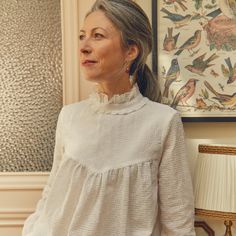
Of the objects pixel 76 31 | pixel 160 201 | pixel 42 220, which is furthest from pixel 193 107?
pixel 42 220

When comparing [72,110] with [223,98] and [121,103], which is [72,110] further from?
[223,98]

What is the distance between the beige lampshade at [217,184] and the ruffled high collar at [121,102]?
0.96 feet

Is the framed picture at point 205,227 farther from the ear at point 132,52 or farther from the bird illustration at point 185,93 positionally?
the ear at point 132,52

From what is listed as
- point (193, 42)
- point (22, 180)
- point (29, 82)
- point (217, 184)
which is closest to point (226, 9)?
point (193, 42)

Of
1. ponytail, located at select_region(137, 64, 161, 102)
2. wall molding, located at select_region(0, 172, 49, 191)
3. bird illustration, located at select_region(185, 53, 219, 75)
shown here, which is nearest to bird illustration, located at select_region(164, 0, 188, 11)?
bird illustration, located at select_region(185, 53, 219, 75)

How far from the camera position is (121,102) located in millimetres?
1241

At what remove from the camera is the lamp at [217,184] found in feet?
4.15

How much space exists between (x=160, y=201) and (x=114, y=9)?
61 centimetres

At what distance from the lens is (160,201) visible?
123cm

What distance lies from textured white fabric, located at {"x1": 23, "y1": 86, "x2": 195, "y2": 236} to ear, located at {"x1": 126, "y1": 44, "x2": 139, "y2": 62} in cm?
11

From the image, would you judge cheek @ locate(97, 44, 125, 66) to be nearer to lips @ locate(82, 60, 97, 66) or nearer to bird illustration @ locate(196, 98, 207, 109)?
lips @ locate(82, 60, 97, 66)

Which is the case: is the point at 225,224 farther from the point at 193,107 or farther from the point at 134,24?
the point at 134,24

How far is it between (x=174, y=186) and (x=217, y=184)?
172 mm

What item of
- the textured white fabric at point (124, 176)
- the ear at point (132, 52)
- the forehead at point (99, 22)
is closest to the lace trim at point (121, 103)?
the textured white fabric at point (124, 176)
